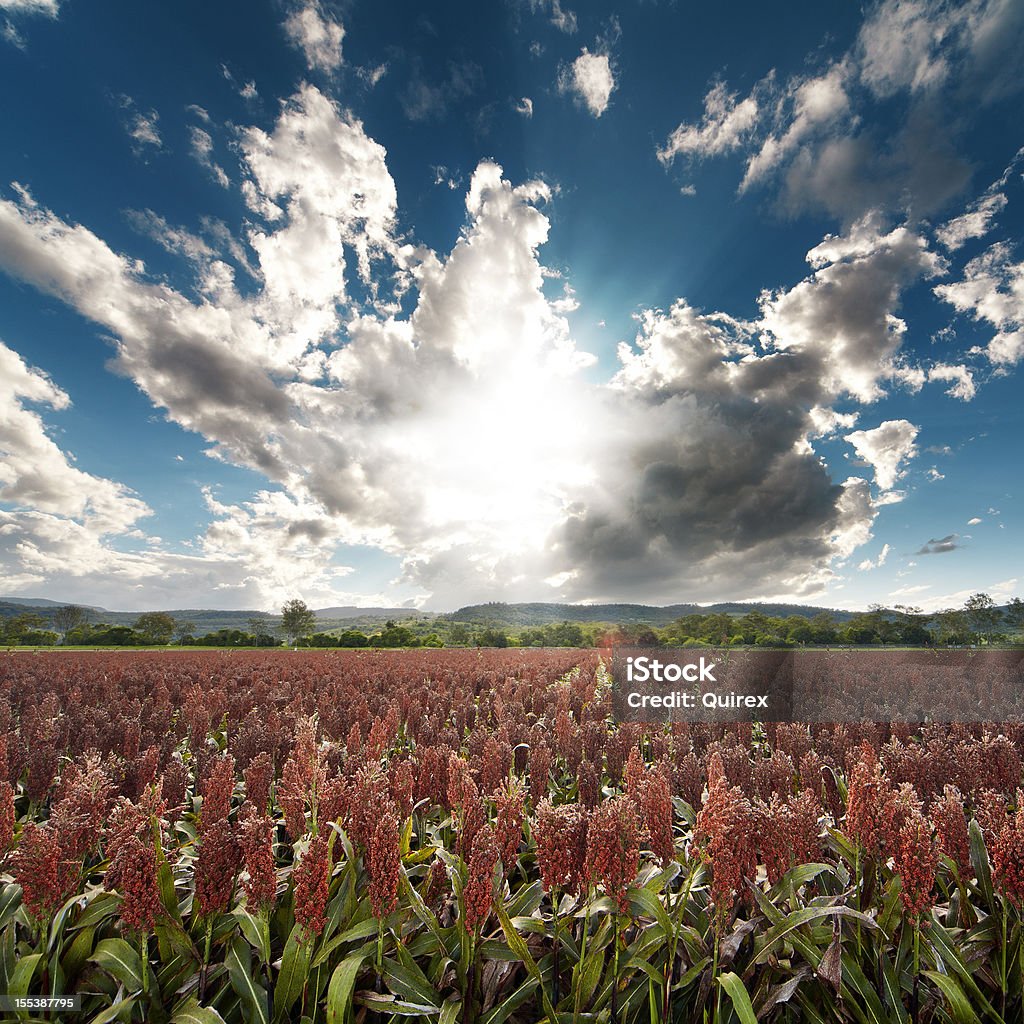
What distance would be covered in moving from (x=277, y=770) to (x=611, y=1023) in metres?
4.48

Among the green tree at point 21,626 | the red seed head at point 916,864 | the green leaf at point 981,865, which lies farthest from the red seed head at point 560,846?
the green tree at point 21,626

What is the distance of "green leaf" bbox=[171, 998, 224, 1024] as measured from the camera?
2348 millimetres

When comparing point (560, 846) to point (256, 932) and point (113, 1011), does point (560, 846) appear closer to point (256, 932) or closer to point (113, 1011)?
point (256, 932)

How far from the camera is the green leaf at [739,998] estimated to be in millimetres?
2072

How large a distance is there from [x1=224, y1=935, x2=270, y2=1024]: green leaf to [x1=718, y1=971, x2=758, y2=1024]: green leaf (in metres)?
2.14

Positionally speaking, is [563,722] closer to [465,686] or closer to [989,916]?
[989,916]

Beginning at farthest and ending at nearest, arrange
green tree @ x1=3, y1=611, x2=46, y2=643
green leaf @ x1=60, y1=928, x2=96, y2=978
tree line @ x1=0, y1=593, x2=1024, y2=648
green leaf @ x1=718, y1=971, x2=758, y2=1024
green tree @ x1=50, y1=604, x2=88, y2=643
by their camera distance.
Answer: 1. green tree @ x1=50, y1=604, x2=88, y2=643
2. green tree @ x1=3, y1=611, x2=46, y2=643
3. tree line @ x1=0, y1=593, x2=1024, y2=648
4. green leaf @ x1=60, y1=928, x2=96, y2=978
5. green leaf @ x1=718, y1=971, x2=758, y2=1024

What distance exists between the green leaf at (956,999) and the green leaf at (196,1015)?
3.30 meters

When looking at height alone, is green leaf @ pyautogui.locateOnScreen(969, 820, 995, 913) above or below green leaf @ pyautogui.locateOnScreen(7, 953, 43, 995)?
above

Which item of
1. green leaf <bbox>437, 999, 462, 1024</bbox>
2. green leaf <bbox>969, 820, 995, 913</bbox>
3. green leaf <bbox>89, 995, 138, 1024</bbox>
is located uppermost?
green leaf <bbox>969, 820, 995, 913</bbox>

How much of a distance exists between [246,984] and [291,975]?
237 millimetres

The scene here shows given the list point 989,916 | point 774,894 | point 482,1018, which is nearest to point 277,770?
point 482,1018

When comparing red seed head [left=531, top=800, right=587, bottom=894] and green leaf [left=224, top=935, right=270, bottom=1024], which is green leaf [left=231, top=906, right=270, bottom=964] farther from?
red seed head [left=531, top=800, right=587, bottom=894]

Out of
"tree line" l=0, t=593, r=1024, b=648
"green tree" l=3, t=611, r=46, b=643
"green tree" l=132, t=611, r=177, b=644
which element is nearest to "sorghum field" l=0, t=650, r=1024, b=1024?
"tree line" l=0, t=593, r=1024, b=648
